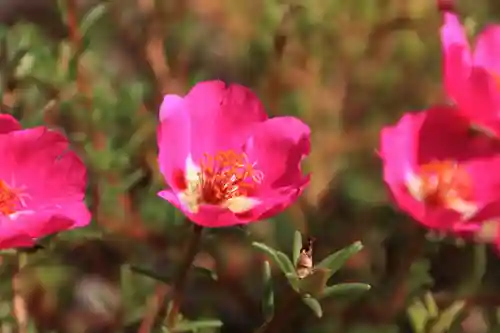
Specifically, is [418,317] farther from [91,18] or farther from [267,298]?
[91,18]

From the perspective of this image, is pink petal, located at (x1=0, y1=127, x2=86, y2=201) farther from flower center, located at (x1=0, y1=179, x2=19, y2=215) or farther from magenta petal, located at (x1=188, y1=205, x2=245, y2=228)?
magenta petal, located at (x1=188, y1=205, x2=245, y2=228)

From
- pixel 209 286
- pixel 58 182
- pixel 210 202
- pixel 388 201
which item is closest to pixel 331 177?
pixel 388 201

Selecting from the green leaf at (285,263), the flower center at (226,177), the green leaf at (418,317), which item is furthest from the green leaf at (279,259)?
the green leaf at (418,317)

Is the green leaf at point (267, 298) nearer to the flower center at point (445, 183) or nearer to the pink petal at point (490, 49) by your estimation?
the flower center at point (445, 183)

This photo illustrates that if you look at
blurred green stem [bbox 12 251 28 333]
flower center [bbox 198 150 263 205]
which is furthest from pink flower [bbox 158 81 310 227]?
blurred green stem [bbox 12 251 28 333]

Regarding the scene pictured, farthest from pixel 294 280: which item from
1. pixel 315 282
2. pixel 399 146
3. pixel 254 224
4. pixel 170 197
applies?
pixel 254 224

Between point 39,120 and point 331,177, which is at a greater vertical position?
point 39,120

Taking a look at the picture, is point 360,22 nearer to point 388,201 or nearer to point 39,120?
point 388,201
